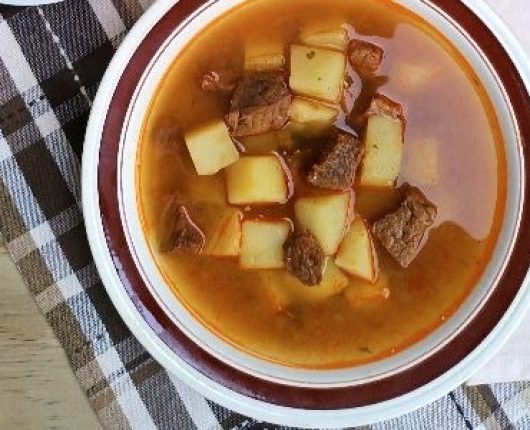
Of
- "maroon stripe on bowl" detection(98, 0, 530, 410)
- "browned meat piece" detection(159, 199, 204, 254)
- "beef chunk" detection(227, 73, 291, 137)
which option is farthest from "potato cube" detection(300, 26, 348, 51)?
"browned meat piece" detection(159, 199, 204, 254)

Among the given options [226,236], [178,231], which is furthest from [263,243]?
[178,231]

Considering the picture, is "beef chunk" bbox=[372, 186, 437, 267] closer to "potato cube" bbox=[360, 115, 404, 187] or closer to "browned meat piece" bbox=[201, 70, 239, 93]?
"potato cube" bbox=[360, 115, 404, 187]

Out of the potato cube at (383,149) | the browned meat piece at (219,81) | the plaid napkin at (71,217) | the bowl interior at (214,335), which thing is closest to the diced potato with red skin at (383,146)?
the potato cube at (383,149)

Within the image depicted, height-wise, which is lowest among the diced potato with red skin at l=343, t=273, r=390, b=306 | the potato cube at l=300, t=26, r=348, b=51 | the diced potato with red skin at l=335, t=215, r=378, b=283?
the diced potato with red skin at l=343, t=273, r=390, b=306

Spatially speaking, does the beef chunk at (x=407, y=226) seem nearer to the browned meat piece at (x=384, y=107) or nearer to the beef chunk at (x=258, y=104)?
the browned meat piece at (x=384, y=107)

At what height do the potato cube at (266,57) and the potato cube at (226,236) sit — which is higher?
the potato cube at (266,57)

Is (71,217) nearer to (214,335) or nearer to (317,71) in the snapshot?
(214,335)

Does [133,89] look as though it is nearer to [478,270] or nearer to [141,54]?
[141,54]
